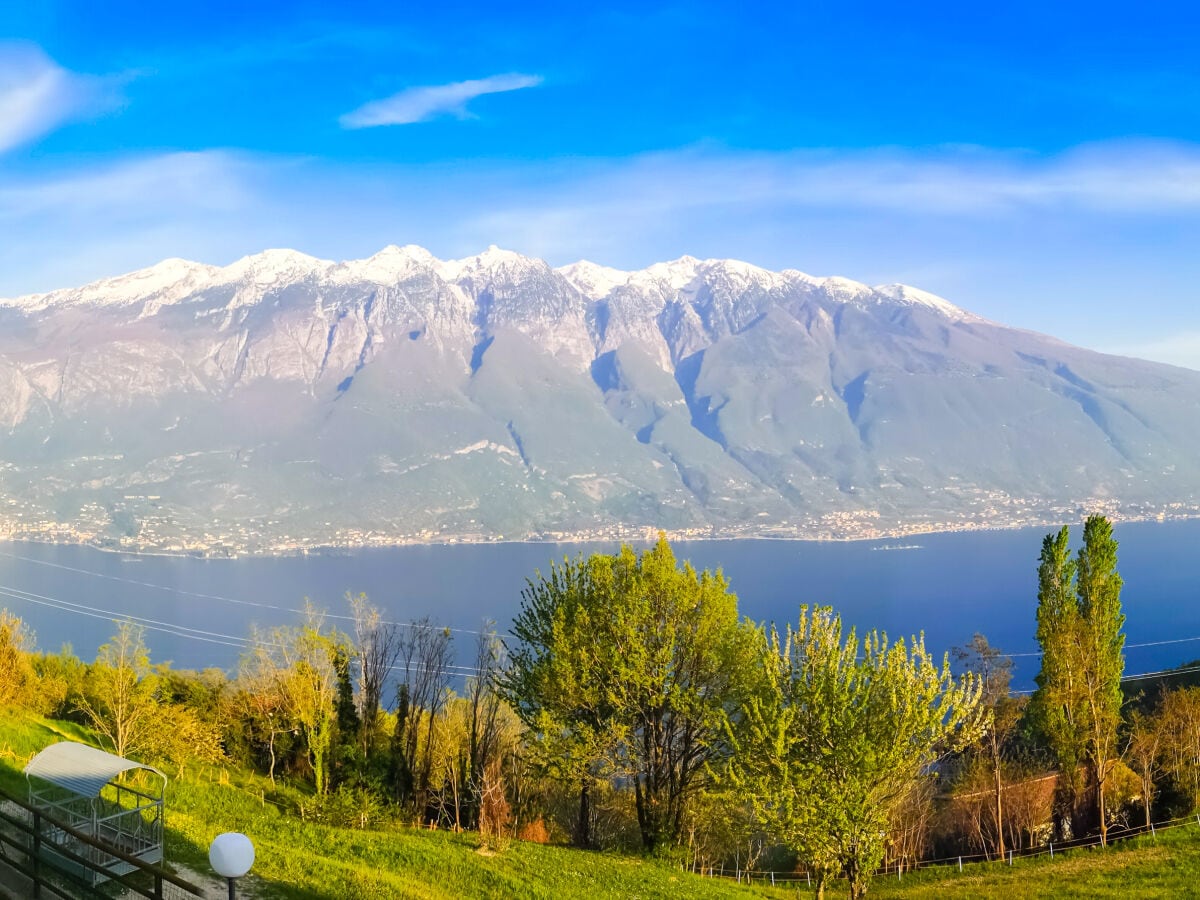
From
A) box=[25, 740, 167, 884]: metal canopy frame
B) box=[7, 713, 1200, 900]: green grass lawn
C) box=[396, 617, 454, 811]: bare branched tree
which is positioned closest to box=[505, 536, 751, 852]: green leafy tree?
box=[7, 713, 1200, 900]: green grass lawn

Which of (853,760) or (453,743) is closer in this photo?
(853,760)

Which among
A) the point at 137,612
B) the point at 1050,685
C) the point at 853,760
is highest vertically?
the point at 853,760

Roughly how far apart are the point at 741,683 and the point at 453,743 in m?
19.9

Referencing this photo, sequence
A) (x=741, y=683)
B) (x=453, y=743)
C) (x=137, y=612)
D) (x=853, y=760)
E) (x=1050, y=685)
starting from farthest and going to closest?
(x=137, y=612), (x=453, y=743), (x=1050, y=685), (x=741, y=683), (x=853, y=760)

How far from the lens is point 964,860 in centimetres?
3878

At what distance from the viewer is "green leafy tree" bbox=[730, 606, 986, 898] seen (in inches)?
803

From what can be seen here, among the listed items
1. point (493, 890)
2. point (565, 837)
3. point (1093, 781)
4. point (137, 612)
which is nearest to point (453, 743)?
point (565, 837)

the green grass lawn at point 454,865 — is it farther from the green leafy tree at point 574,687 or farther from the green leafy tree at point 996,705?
the green leafy tree at point 996,705

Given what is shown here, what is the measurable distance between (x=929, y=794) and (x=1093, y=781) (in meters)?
7.39

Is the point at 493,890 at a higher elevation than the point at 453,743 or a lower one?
higher

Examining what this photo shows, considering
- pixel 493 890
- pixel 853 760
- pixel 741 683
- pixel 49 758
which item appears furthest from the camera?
pixel 741 683

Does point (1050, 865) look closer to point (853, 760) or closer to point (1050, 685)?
point (1050, 685)

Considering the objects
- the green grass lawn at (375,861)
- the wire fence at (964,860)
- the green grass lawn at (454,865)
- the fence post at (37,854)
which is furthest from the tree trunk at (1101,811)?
the fence post at (37,854)

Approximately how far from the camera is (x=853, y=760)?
20.4 metres
